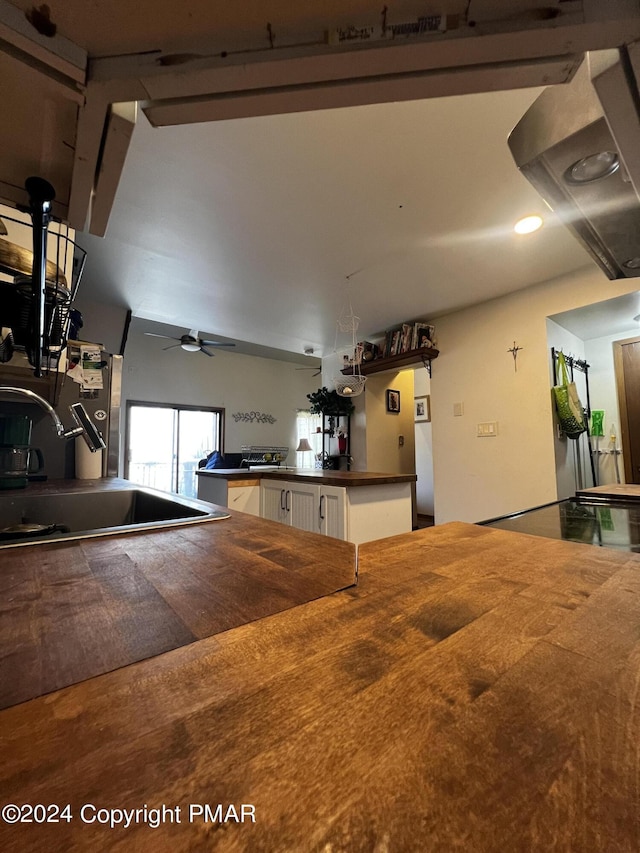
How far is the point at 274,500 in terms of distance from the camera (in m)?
2.72

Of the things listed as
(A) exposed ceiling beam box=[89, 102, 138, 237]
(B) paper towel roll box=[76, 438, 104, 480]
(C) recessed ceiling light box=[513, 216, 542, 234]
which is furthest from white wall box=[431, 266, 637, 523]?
(A) exposed ceiling beam box=[89, 102, 138, 237]

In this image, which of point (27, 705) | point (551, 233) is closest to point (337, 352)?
point (551, 233)

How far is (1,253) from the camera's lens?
3.17 ft

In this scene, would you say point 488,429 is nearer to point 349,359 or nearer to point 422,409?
point 349,359

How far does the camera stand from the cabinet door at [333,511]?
6.91 ft

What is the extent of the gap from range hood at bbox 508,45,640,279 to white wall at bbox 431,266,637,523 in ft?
6.62

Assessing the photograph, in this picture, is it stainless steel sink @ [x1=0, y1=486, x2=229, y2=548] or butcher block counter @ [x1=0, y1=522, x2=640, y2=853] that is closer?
butcher block counter @ [x1=0, y1=522, x2=640, y2=853]

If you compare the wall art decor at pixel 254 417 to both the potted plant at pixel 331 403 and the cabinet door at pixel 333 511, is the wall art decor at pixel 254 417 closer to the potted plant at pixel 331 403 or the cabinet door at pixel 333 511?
the potted plant at pixel 331 403

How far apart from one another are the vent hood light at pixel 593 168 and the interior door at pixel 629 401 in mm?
2906

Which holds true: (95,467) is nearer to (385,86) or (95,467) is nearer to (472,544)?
(472,544)

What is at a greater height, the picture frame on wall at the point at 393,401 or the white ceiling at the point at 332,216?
the white ceiling at the point at 332,216

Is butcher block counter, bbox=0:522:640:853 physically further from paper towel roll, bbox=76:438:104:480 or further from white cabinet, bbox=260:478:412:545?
paper towel roll, bbox=76:438:104:480

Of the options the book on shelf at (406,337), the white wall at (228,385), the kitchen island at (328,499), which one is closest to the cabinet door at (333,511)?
the kitchen island at (328,499)

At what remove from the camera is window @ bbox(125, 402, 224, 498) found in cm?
544
